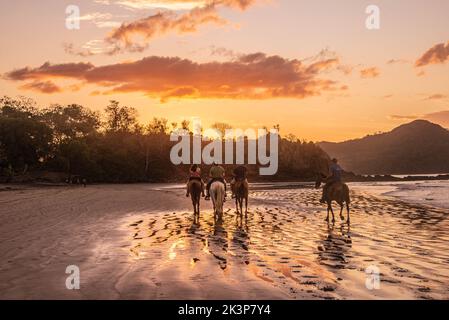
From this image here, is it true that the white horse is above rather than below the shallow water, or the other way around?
above

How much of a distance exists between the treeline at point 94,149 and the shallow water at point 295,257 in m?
61.5

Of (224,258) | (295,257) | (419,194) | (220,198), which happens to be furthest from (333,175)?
(419,194)

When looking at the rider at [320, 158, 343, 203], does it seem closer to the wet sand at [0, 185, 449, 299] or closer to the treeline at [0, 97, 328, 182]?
the wet sand at [0, 185, 449, 299]

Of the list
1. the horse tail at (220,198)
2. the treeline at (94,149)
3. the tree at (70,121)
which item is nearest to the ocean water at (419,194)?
the horse tail at (220,198)

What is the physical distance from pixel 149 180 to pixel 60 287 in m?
91.4

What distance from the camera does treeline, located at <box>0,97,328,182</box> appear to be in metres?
75.7

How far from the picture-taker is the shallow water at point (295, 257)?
26.8 ft

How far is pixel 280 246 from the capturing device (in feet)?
43.4

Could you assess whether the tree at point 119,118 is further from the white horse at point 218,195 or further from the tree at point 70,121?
the white horse at point 218,195

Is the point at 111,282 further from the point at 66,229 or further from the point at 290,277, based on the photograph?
the point at 66,229

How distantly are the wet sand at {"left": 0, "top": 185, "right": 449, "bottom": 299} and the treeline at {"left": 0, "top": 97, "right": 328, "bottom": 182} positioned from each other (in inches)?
2368

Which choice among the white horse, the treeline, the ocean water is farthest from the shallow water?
the treeline

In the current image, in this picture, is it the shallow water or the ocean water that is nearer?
the shallow water
